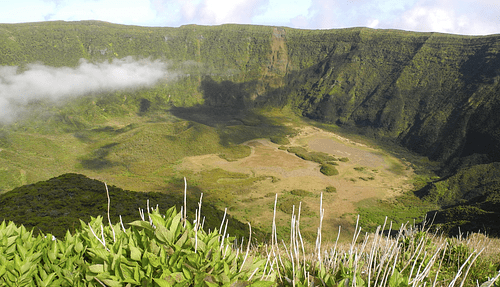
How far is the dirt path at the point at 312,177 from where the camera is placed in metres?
31.9

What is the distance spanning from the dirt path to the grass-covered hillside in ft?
7.78

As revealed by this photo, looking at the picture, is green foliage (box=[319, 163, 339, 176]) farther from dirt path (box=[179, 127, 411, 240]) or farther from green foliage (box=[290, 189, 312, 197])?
green foliage (box=[290, 189, 312, 197])

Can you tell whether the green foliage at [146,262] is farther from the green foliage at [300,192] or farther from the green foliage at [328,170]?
the green foliage at [328,170]

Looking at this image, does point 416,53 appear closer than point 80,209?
No

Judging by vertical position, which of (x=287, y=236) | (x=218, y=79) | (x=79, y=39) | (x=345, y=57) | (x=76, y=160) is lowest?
(x=76, y=160)

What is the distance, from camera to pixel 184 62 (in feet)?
370

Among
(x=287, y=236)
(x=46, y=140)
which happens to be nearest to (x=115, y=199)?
(x=287, y=236)

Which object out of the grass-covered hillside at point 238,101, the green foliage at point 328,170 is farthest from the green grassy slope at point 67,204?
the green foliage at point 328,170

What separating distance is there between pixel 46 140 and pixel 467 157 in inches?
3298

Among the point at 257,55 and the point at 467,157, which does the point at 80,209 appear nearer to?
the point at 467,157

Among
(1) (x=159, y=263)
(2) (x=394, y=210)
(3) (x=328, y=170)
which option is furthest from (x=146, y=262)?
(3) (x=328, y=170)

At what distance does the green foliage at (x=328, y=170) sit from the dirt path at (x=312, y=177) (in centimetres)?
85

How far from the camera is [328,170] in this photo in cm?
4425

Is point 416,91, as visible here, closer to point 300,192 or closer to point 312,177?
point 312,177
